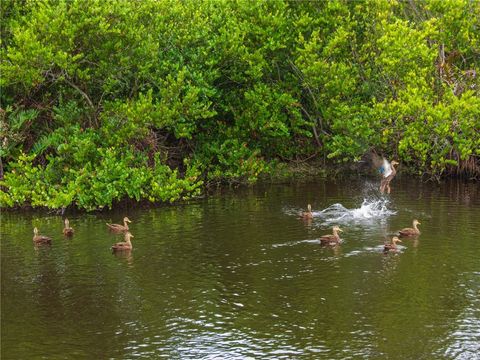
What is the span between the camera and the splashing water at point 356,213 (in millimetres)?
34688

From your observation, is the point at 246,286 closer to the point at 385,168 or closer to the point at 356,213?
the point at 356,213

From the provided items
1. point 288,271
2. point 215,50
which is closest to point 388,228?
point 288,271

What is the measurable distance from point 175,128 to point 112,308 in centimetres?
1865

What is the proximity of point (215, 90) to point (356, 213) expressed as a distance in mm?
11747

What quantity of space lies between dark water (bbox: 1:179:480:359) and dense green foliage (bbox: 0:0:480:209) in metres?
3.69

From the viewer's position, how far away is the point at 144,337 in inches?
844

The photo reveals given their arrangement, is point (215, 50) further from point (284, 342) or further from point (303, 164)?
point (284, 342)

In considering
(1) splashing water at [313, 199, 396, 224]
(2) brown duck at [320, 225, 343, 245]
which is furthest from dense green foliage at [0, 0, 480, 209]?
(2) brown duck at [320, 225, 343, 245]

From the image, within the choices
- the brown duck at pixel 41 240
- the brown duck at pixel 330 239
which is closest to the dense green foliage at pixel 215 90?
the brown duck at pixel 41 240

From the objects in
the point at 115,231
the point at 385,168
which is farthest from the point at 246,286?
the point at 385,168

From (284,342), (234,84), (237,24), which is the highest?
(237,24)

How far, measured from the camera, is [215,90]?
1688 inches

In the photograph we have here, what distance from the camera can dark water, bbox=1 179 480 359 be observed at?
2077 centimetres

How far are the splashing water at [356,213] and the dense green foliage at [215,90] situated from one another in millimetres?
4832
